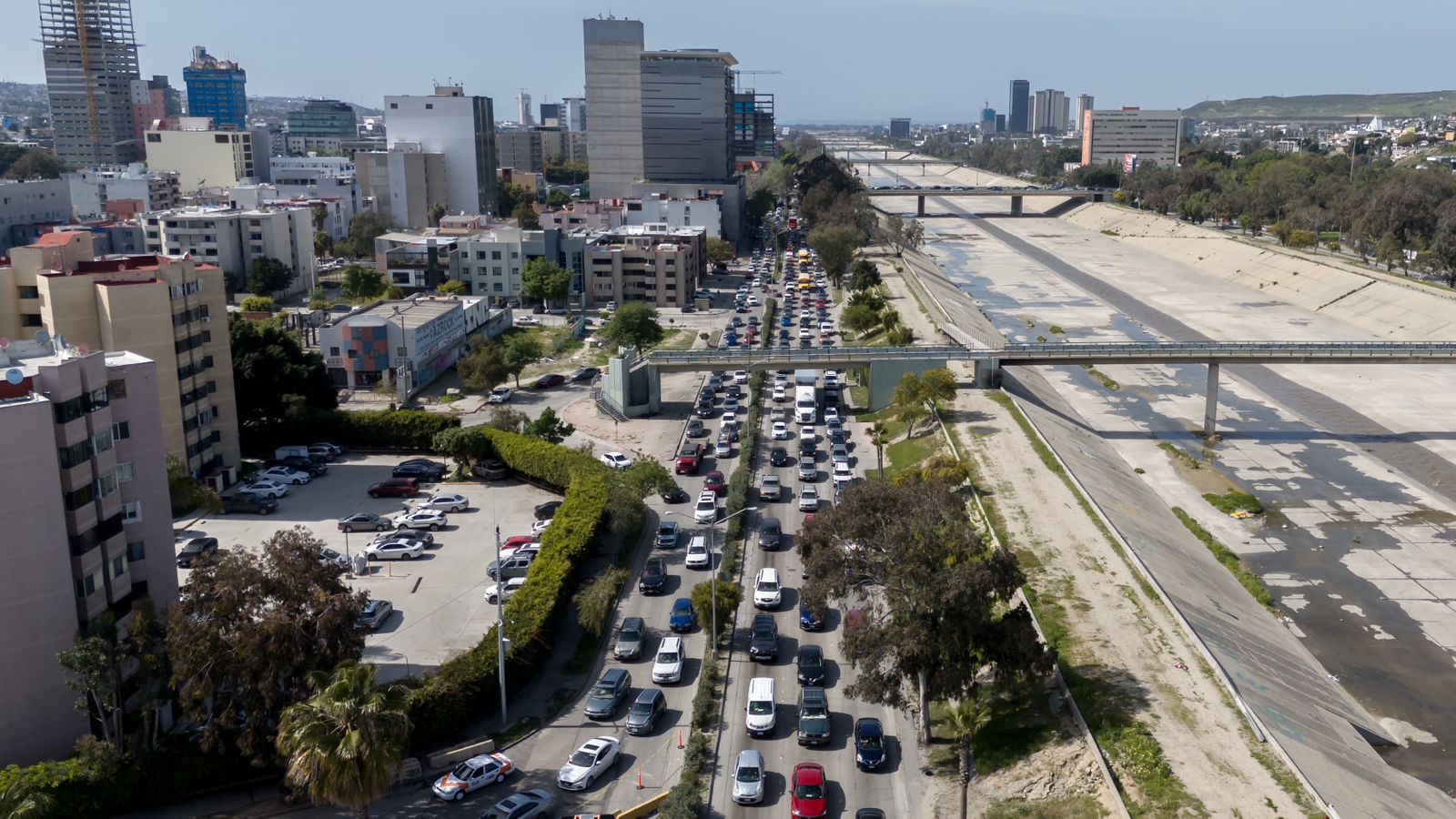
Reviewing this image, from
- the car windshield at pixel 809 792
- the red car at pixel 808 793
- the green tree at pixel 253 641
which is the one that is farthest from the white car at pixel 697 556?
the green tree at pixel 253 641

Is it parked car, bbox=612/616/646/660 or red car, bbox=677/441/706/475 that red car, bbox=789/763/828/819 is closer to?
parked car, bbox=612/616/646/660

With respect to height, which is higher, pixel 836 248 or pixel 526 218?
pixel 526 218

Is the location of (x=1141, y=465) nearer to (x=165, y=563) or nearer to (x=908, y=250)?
(x=165, y=563)

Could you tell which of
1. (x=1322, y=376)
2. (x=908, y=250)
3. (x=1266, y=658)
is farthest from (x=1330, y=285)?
(x=1266, y=658)

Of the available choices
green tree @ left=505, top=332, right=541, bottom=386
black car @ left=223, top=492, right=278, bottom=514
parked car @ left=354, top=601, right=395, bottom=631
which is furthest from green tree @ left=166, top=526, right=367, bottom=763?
green tree @ left=505, top=332, right=541, bottom=386

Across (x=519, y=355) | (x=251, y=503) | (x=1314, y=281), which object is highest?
(x=519, y=355)

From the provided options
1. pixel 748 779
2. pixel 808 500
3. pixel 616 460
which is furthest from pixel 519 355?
pixel 748 779

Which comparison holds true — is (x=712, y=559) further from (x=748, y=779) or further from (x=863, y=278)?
(x=863, y=278)
